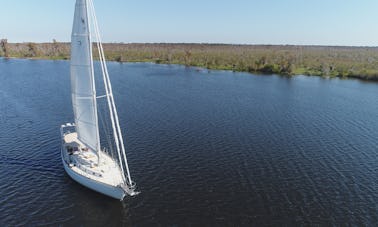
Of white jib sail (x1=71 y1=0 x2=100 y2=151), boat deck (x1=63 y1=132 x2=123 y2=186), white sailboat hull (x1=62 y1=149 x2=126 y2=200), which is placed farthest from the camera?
boat deck (x1=63 y1=132 x2=123 y2=186)

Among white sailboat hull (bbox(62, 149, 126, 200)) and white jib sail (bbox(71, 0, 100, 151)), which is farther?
white sailboat hull (bbox(62, 149, 126, 200))

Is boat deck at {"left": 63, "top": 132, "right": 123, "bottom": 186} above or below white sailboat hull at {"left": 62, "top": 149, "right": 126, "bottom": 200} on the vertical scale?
above

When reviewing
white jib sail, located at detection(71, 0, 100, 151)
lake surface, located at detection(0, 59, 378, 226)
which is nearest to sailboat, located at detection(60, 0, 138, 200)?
white jib sail, located at detection(71, 0, 100, 151)

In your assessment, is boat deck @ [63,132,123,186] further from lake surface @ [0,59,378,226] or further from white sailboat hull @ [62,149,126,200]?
lake surface @ [0,59,378,226]

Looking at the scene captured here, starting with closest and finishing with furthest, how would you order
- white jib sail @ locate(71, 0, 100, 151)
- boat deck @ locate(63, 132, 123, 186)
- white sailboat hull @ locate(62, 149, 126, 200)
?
white jib sail @ locate(71, 0, 100, 151) → white sailboat hull @ locate(62, 149, 126, 200) → boat deck @ locate(63, 132, 123, 186)

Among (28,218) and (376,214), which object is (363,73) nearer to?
(376,214)

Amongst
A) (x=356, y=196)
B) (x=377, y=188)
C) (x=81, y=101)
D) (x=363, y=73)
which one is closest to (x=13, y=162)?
(x=81, y=101)

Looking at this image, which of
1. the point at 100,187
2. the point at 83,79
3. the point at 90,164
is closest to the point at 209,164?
the point at 100,187
